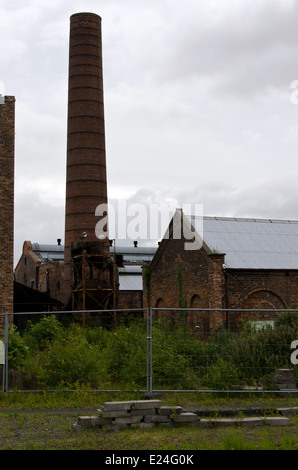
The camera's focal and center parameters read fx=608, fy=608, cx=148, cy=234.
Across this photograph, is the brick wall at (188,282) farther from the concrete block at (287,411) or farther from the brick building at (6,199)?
the concrete block at (287,411)

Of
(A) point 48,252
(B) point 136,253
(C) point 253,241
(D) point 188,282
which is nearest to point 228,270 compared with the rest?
(D) point 188,282

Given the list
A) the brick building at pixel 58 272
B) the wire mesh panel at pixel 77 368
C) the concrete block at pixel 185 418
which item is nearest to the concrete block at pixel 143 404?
the concrete block at pixel 185 418

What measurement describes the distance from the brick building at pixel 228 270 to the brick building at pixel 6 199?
773cm

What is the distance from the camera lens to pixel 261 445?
675 centimetres

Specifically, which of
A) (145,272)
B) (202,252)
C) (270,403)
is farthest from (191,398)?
Answer: (145,272)

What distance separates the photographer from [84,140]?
100 ft

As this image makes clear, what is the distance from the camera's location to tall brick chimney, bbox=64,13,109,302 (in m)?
30.4

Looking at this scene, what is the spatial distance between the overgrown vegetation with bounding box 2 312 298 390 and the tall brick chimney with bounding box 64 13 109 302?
1790 cm

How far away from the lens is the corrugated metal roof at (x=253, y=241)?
2370cm

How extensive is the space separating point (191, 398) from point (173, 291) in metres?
15.3

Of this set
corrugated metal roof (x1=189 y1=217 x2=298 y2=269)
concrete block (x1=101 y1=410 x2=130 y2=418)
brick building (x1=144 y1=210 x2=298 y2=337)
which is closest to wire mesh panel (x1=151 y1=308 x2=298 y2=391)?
concrete block (x1=101 y1=410 x2=130 y2=418)

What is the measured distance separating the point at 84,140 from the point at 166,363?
2051 centimetres

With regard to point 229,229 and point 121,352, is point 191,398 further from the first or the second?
point 229,229

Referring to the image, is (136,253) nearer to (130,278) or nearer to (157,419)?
(130,278)
